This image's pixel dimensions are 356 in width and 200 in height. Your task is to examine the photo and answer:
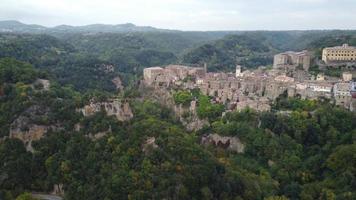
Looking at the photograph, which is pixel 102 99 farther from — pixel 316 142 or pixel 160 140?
pixel 316 142

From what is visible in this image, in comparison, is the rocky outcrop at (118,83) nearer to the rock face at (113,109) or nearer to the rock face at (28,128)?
the rock face at (113,109)

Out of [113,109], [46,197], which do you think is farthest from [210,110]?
[46,197]

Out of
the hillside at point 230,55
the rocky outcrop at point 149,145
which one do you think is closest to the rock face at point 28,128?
the rocky outcrop at point 149,145

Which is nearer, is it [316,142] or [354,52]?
[316,142]

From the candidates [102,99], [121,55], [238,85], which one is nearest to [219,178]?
[102,99]

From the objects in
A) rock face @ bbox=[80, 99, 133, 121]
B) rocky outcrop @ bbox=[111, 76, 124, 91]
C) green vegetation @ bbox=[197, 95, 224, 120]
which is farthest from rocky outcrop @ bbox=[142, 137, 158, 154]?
rocky outcrop @ bbox=[111, 76, 124, 91]

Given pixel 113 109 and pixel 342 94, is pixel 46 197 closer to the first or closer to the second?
pixel 113 109
